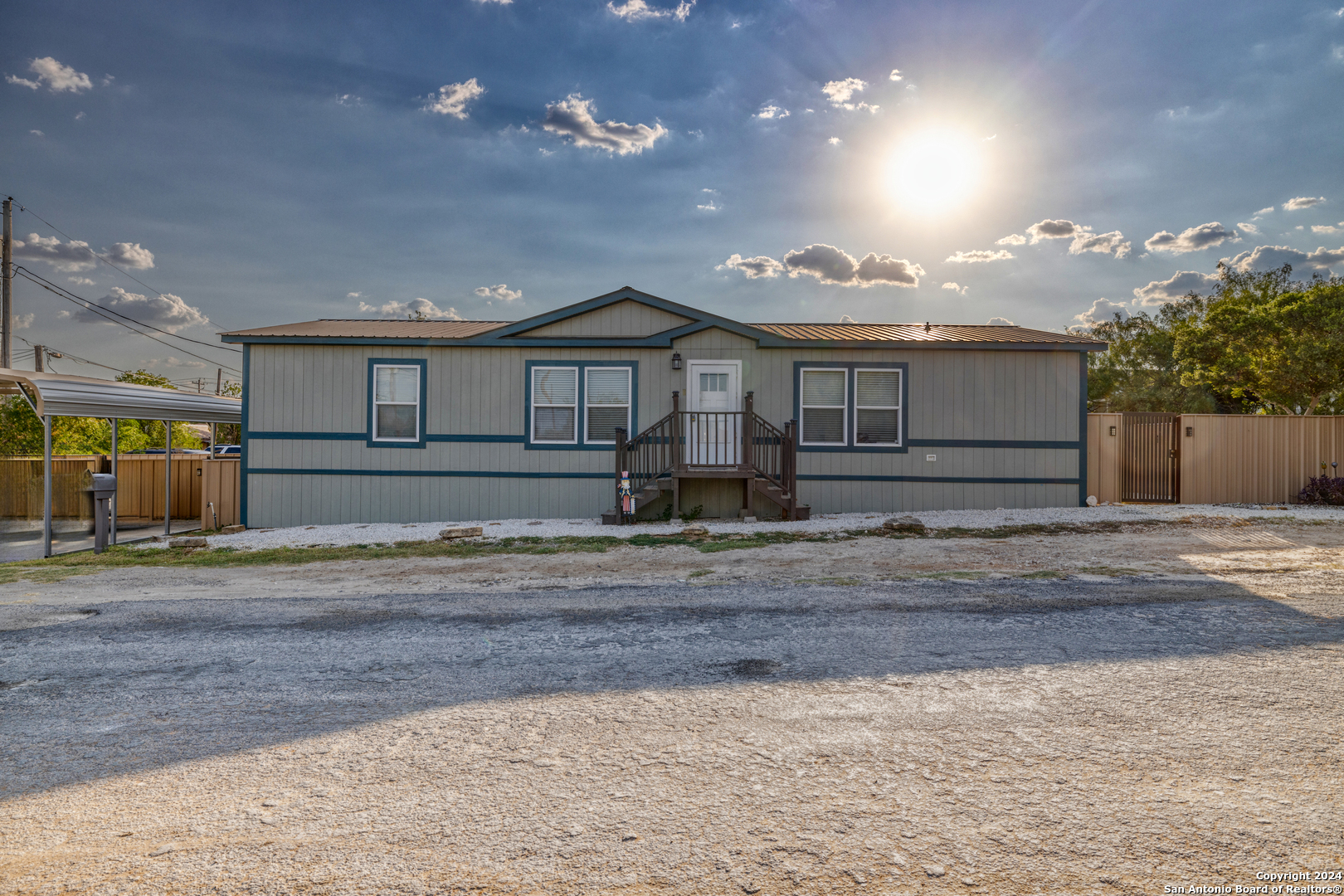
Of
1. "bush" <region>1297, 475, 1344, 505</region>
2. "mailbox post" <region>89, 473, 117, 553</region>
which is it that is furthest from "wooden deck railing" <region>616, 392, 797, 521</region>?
"bush" <region>1297, 475, 1344, 505</region>

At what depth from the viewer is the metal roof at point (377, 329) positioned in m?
11.8

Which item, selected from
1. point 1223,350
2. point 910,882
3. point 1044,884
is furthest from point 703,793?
point 1223,350

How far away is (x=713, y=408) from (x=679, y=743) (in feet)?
30.2

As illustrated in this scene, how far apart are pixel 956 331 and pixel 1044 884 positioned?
12.4 m

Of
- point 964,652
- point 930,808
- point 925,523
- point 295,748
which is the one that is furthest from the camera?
point 925,523

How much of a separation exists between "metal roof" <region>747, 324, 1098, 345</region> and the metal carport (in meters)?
10.1

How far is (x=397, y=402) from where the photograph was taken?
472 inches

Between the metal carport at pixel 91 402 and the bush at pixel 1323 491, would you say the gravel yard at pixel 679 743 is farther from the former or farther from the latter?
the bush at pixel 1323 491

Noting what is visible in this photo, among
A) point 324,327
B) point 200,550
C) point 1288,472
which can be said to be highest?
point 324,327

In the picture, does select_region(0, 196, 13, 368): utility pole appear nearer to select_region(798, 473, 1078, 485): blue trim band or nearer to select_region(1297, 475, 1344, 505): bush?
select_region(798, 473, 1078, 485): blue trim band

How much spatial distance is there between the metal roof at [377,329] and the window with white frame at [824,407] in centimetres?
561

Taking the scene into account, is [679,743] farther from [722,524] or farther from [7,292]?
[7,292]

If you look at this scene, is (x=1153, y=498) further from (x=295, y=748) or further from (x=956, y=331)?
(x=295, y=748)

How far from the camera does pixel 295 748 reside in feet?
A: 9.62
